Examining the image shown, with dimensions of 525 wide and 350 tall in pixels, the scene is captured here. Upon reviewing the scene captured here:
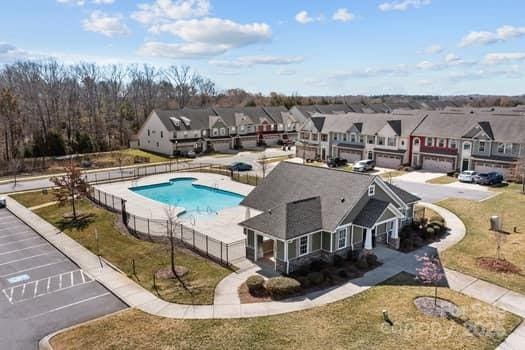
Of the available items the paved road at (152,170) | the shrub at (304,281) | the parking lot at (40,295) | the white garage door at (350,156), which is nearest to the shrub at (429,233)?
the shrub at (304,281)

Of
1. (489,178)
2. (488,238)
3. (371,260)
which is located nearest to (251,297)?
(371,260)

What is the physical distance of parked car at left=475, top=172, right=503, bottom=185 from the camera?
4472cm

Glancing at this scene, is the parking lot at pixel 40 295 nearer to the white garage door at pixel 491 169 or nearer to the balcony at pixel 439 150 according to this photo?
the white garage door at pixel 491 169

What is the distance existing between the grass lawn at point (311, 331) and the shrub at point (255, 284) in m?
2.54

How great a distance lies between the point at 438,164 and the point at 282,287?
134 ft

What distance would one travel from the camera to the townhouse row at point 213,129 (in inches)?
2668

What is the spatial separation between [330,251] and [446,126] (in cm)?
3804

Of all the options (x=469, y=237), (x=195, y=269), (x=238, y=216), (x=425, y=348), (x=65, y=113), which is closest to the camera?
(x=425, y=348)

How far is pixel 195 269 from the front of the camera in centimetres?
2328

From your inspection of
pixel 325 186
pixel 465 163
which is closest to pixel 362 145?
pixel 465 163

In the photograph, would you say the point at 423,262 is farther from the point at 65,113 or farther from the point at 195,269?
the point at 65,113

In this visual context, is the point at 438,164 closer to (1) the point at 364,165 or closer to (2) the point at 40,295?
(1) the point at 364,165

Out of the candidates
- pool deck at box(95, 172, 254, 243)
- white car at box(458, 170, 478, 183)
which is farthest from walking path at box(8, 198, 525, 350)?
white car at box(458, 170, 478, 183)

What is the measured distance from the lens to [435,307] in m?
18.8
